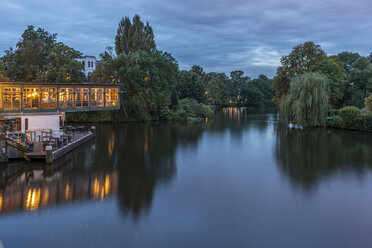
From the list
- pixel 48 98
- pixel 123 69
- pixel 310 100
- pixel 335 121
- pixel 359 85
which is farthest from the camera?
pixel 359 85

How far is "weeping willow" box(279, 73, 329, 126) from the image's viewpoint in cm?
3431

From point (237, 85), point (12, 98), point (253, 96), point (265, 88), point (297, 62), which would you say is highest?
point (237, 85)

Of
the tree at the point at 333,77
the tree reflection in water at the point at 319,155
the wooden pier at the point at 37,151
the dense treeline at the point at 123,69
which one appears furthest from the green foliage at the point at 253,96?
the wooden pier at the point at 37,151

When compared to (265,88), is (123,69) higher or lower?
lower

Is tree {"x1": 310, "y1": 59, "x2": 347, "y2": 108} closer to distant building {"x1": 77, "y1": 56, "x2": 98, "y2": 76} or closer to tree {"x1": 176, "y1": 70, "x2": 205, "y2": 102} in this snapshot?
tree {"x1": 176, "y1": 70, "x2": 205, "y2": 102}

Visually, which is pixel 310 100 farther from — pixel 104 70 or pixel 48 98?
pixel 48 98

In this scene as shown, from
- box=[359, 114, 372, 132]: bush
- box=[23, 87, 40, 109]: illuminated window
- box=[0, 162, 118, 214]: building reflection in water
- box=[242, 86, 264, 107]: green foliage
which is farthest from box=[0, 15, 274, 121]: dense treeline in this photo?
box=[242, 86, 264, 107]: green foliage

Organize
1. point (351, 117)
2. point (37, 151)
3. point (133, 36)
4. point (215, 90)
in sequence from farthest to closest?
point (215, 90) < point (133, 36) < point (351, 117) < point (37, 151)

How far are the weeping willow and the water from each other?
1482cm

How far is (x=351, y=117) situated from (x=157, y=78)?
24.8 meters

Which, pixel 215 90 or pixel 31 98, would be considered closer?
pixel 31 98

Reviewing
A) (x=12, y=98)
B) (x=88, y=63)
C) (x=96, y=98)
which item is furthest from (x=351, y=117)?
(x=88, y=63)

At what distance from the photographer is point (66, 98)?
21328 millimetres

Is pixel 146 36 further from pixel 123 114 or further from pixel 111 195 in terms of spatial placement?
pixel 111 195
